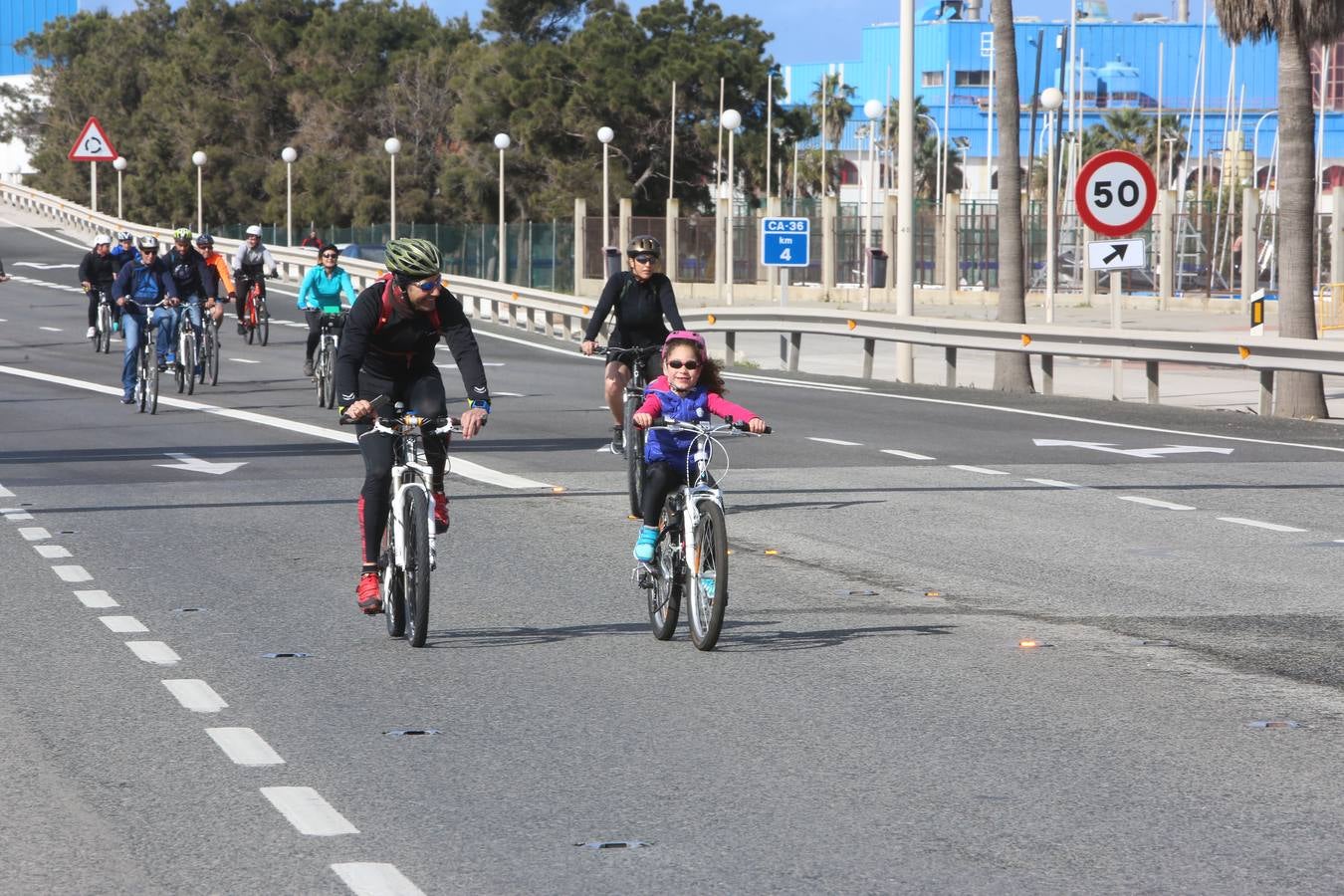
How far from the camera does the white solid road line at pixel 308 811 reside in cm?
605

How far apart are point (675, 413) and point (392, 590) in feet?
4.75

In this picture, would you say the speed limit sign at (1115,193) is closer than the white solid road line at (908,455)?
No

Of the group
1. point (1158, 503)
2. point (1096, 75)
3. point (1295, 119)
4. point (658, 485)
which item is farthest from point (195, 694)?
point (1096, 75)

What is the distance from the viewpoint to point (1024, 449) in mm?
18344

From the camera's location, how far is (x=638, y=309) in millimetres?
14281

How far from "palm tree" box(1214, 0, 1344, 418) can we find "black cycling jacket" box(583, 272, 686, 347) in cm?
1129

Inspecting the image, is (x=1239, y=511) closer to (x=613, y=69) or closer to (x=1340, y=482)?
(x=1340, y=482)

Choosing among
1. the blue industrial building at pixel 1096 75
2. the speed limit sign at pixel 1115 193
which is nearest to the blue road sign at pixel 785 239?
the speed limit sign at pixel 1115 193

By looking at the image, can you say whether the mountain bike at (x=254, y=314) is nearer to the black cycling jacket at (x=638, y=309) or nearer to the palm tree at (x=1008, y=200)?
Answer: the palm tree at (x=1008, y=200)

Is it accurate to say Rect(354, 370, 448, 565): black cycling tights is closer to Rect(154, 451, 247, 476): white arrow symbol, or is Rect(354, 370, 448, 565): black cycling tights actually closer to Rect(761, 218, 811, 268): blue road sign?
Rect(154, 451, 247, 476): white arrow symbol

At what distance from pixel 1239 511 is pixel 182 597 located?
279 inches

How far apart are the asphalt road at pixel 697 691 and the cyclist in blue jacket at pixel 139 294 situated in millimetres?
5806

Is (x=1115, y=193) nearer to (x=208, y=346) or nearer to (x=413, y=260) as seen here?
(x=208, y=346)

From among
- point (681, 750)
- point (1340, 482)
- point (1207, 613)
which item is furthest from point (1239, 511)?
point (681, 750)
